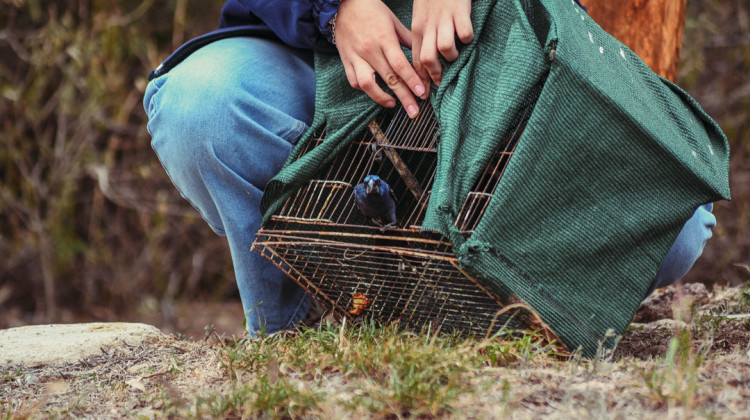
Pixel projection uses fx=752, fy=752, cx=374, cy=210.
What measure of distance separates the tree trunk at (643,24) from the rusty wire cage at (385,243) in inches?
43.7

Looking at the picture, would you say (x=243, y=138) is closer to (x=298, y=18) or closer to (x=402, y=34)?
(x=298, y=18)

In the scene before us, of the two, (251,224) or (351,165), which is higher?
(351,165)

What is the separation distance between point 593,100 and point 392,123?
1.66 feet

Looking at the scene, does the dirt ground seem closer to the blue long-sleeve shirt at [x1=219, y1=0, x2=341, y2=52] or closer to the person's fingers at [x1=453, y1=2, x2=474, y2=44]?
the person's fingers at [x1=453, y1=2, x2=474, y2=44]

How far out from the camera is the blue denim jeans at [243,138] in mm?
1956

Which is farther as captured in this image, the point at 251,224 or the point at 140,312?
the point at 140,312

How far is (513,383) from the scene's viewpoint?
146 cm

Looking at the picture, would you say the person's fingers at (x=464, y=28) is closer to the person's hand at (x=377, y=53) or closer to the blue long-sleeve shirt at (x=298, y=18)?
the person's hand at (x=377, y=53)

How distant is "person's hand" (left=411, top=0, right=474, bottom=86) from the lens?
1.75 metres

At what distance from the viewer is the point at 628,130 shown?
165cm

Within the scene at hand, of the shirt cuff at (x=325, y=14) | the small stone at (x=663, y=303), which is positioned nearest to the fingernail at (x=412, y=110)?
the shirt cuff at (x=325, y=14)

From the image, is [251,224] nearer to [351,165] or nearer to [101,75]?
[351,165]

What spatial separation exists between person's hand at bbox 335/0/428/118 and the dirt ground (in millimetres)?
692

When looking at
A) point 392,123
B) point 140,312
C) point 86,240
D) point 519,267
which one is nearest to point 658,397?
point 519,267
